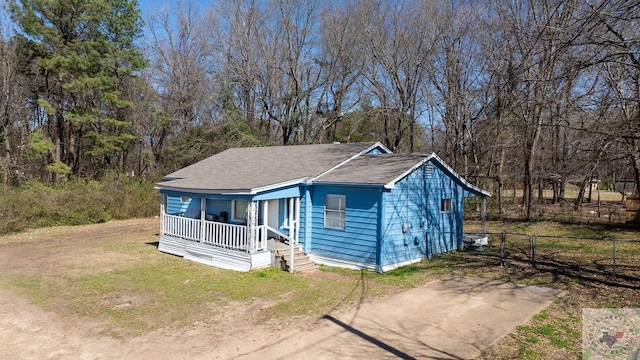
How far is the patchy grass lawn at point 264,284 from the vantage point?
805 centimetres

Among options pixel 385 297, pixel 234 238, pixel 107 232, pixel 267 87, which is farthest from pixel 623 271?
pixel 267 87

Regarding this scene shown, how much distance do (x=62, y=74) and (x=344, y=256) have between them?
80.4 ft

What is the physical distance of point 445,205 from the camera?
587 inches

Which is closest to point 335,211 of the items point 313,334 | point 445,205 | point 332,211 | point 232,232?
point 332,211

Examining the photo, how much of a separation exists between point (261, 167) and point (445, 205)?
7114mm

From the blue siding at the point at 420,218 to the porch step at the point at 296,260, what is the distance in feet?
7.57

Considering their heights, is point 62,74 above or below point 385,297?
above

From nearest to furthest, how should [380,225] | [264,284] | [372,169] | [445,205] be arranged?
[264,284] → [380,225] → [372,169] → [445,205]

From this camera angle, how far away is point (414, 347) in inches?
270

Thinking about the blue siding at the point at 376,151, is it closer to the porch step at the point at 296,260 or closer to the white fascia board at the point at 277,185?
the white fascia board at the point at 277,185

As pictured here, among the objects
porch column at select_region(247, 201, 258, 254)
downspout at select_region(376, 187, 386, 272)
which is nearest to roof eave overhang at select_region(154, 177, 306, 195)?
porch column at select_region(247, 201, 258, 254)

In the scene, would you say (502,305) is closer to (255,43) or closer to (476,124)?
(476,124)

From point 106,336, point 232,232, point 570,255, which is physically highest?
point 232,232

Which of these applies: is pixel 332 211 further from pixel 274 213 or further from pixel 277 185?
pixel 274 213
